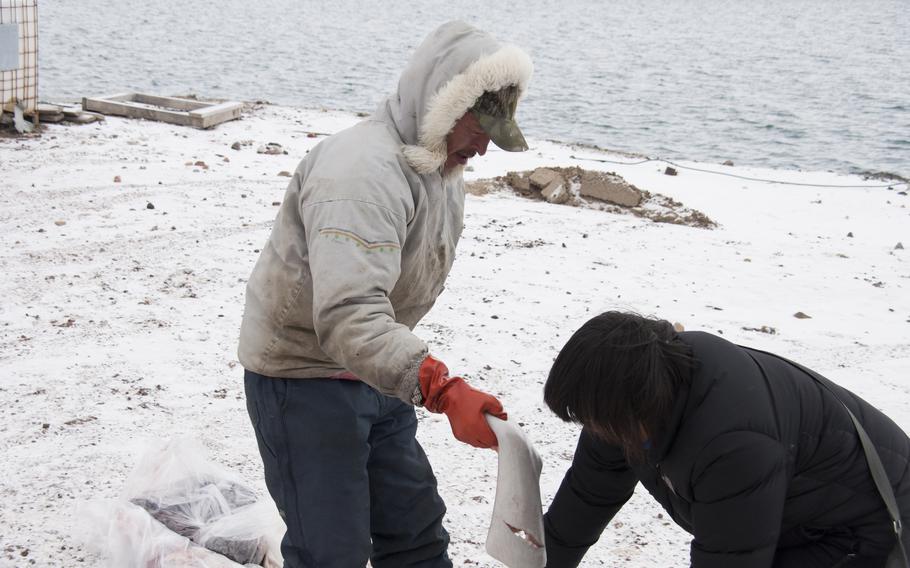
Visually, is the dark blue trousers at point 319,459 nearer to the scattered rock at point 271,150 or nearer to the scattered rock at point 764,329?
the scattered rock at point 764,329

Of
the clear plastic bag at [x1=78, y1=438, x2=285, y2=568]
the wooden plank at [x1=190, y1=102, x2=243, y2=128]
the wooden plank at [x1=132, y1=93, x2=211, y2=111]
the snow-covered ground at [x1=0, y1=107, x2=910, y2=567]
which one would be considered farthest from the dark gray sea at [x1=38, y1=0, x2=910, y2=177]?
the clear plastic bag at [x1=78, y1=438, x2=285, y2=568]

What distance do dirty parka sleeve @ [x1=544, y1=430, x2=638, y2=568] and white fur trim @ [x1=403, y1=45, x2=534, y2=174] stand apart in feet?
2.49

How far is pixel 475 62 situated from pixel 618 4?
62446 millimetres

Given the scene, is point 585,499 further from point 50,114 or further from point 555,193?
point 50,114

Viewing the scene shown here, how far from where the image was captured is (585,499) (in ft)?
7.77

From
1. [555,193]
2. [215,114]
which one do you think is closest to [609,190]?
[555,193]

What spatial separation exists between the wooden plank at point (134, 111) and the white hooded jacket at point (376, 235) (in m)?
8.24

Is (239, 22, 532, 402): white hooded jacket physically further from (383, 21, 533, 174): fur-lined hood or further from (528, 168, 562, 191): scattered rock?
(528, 168, 562, 191): scattered rock

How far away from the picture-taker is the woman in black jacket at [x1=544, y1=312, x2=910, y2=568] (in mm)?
1783

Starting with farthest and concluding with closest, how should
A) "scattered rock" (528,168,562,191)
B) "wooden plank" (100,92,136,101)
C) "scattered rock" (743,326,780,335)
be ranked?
"wooden plank" (100,92,136,101), "scattered rock" (528,168,562,191), "scattered rock" (743,326,780,335)

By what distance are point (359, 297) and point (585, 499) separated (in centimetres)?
89

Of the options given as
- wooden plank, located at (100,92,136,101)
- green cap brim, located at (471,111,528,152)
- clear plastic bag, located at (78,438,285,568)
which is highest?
green cap brim, located at (471,111,528,152)

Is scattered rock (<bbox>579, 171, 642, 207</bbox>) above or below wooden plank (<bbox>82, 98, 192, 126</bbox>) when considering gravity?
above

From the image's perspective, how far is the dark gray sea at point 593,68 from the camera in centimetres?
1714
